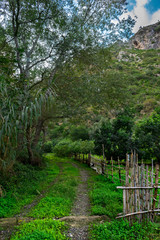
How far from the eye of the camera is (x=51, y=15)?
8.34 m

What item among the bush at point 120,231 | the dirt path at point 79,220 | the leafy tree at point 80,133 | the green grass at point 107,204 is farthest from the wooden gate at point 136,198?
the leafy tree at point 80,133

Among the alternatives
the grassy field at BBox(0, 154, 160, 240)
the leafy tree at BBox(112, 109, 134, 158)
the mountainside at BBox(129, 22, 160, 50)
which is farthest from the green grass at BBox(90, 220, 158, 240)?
the mountainside at BBox(129, 22, 160, 50)

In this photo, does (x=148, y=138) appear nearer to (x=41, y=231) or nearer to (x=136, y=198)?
(x=136, y=198)

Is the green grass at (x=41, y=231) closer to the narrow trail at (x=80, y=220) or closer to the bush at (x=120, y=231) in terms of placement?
the narrow trail at (x=80, y=220)

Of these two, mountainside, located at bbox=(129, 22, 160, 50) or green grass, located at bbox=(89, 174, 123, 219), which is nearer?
green grass, located at bbox=(89, 174, 123, 219)

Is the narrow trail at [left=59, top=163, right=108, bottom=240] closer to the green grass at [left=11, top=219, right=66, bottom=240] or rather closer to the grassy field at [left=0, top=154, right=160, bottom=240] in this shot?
the grassy field at [left=0, top=154, right=160, bottom=240]

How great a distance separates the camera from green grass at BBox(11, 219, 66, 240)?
305 cm

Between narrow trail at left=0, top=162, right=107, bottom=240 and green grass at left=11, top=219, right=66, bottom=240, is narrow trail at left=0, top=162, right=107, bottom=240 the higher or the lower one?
the lower one

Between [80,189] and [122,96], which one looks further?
[122,96]

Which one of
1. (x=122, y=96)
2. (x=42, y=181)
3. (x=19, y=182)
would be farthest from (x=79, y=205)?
(x=122, y=96)

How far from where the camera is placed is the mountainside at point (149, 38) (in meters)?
49.9

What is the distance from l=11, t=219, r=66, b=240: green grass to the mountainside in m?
54.3

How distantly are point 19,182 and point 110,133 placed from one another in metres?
8.16

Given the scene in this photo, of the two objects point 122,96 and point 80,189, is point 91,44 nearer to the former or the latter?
point 122,96
